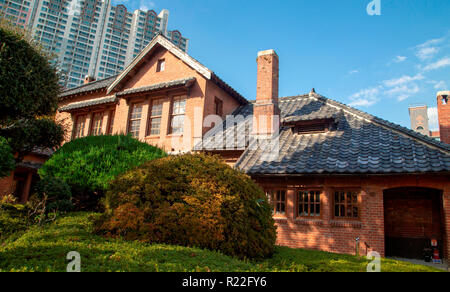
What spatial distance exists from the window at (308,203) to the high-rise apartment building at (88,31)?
86160mm

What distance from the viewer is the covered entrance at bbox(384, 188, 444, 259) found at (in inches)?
438

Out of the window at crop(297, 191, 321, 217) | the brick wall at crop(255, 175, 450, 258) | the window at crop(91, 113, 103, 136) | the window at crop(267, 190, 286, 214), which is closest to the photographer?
the brick wall at crop(255, 175, 450, 258)

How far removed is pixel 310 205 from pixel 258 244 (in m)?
6.06

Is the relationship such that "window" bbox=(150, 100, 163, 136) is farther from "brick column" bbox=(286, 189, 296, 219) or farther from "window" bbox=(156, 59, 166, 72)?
"brick column" bbox=(286, 189, 296, 219)

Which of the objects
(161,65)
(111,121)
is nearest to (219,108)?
(161,65)

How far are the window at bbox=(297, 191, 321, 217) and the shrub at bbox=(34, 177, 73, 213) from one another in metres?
8.53

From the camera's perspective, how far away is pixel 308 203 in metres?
11.2

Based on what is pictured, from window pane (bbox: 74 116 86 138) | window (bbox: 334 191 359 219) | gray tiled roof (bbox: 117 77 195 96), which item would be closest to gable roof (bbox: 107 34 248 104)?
gray tiled roof (bbox: 117 77 195 96)

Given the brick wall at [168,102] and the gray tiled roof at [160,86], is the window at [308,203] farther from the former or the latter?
the gray tiled roof at [160,86]

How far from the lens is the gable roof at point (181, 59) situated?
1517cm

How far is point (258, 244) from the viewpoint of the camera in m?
5.78

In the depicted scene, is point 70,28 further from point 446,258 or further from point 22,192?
point 446,258

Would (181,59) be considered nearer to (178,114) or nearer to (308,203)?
(178,114)
